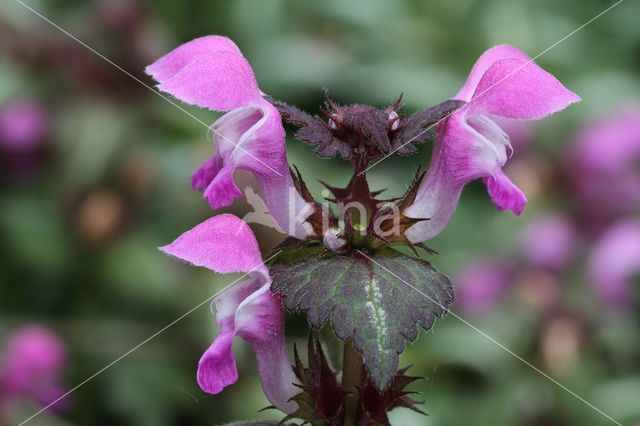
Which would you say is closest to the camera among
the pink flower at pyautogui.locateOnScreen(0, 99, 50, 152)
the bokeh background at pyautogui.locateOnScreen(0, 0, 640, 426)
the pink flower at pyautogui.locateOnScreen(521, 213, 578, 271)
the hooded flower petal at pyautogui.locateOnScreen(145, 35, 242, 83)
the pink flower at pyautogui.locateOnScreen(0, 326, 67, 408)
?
the hooded flower petal at pyautogui.locateOnScreen(145, 35, 242, 83)

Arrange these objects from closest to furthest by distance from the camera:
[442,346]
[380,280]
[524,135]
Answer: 1. [380,280]
2. [442,346]
3. [524,135]

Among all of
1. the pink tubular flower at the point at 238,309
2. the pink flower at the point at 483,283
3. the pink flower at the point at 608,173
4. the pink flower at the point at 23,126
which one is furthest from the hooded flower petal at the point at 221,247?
the pink flower at the point at 23,126

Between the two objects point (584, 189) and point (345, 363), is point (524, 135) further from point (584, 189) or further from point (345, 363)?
point (345, 363)

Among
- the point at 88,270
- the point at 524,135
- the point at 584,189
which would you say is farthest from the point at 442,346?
the point at 88,270

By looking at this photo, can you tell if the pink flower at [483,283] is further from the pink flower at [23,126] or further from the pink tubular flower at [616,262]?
the pink flower at [23,126]

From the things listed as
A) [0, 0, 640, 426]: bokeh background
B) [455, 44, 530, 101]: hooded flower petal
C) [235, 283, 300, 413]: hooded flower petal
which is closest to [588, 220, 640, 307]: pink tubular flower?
[0, 0, 640, 426]: bokeh background

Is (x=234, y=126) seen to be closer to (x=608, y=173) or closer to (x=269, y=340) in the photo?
(x=269, y=340)

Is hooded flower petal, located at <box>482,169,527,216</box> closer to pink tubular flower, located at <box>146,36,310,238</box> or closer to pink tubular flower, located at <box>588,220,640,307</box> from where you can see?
pink tubular flower, located at <box>146,36,310,238</box>
